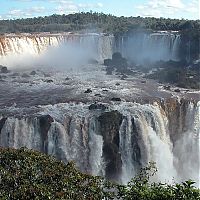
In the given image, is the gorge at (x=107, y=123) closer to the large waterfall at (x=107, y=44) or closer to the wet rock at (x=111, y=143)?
the wet rock at (x=111, y=143)

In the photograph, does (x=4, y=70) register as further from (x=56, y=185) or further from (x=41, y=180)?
(x=56, y=185)

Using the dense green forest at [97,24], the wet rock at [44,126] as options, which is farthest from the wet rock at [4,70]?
the dense green forest at [97,24]

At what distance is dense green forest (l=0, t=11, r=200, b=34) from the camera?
167 ft

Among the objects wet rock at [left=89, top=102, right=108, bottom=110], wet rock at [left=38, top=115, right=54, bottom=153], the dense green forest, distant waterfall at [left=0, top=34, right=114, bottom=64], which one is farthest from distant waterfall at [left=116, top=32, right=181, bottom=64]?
wet rock at [left=38, top=115, right=54, bottom=153]

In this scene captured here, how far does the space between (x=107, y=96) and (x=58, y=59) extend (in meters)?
18.6

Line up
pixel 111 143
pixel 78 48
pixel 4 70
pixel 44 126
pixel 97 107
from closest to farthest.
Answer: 1. pixel 44 126
2. pixel 111 143
3. pixel 97 107
4. pixel 4 70
5. pixel 78 48

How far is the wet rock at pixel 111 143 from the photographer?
19.9 metres

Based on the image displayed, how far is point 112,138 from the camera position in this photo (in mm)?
20406

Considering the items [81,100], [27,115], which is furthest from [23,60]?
[27,115]

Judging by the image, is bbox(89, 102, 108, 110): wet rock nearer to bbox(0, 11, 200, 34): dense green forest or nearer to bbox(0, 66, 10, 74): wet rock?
bbox(0, 66, 10, 74): wet rock

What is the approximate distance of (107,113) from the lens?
20.7 m

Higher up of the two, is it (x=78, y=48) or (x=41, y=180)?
(x=41, y=180)

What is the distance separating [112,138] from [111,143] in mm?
252

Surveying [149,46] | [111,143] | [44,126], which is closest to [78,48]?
[149,46]
